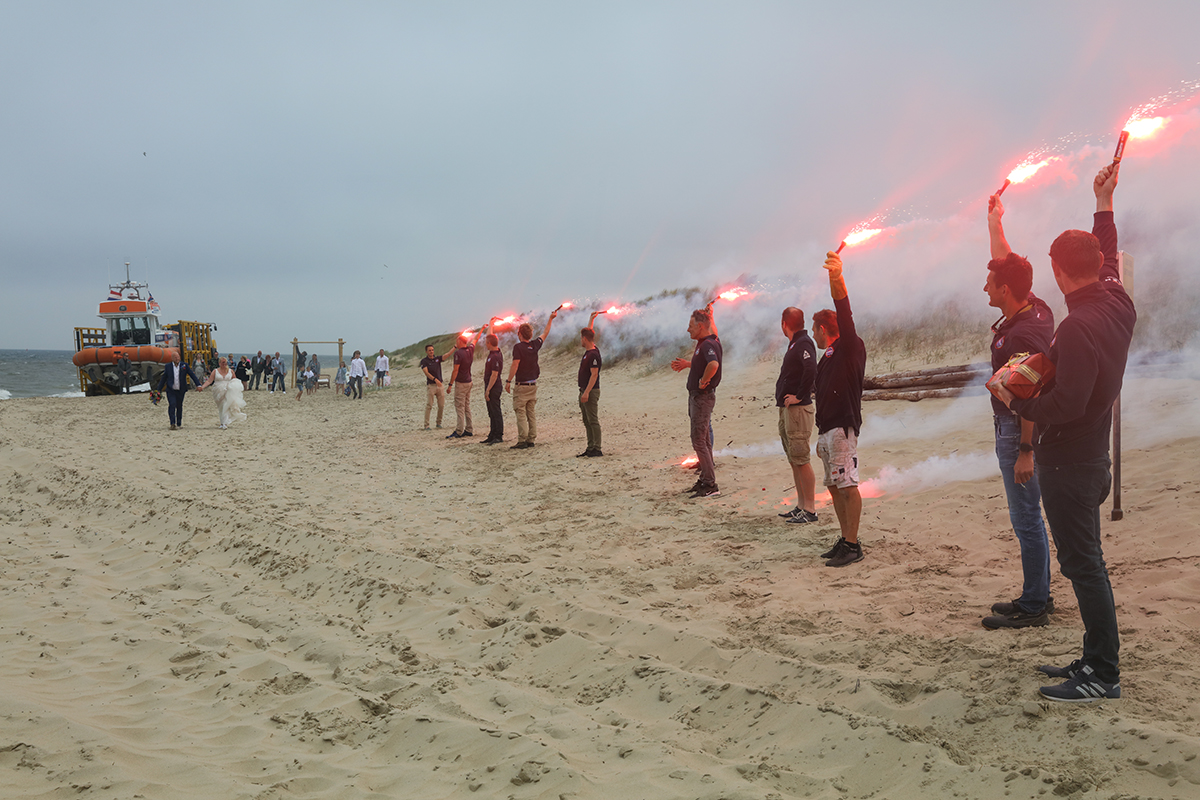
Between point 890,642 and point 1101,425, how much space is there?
149 centimetres

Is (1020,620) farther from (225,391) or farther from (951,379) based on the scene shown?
(225,391)

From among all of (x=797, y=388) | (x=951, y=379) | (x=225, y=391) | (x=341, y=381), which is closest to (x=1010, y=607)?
(x=797, y=388)

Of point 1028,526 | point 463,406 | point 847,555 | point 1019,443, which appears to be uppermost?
point 1019,443

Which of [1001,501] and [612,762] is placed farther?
[1001,501]

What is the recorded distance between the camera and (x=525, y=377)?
36.9 feet

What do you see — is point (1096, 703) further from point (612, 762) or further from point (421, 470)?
point (421, 470)

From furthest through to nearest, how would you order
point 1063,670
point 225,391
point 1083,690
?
1. point 225,391
2. point 1063,670
3. point 1083,690

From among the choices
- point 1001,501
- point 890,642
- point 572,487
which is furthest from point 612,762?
point 572,487

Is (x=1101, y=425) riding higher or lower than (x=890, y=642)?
higher

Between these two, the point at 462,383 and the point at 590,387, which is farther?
the point at 462,383

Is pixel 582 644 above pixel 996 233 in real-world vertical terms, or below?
below

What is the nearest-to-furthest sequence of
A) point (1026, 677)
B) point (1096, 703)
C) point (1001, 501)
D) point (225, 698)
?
point (1096, 703) < point (1026, 677) < point (225, 698) < point (1001, 501)

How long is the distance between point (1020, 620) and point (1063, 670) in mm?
697

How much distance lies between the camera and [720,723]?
10.3 ft
